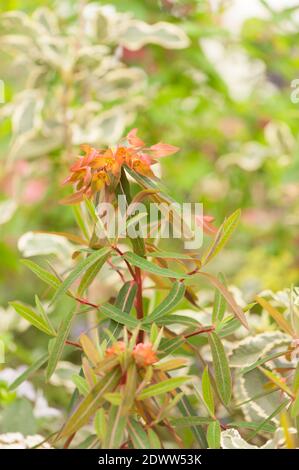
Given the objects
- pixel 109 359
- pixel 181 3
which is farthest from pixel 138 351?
pixel 181 3

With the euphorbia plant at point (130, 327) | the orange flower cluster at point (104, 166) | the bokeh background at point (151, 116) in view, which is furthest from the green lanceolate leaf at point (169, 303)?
the bokeh background at point (151, 116)

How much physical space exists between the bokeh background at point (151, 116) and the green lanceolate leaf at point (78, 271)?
14.6 inches

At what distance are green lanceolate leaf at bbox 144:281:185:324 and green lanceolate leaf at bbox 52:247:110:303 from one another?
0.21ft

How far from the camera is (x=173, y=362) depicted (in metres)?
0.53

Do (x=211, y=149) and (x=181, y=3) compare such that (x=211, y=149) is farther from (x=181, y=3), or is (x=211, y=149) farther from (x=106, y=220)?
(x=106, y=220)

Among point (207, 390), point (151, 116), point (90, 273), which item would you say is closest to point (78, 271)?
point (90, 273)

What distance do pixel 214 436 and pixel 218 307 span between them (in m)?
0.11

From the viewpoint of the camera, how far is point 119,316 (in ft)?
1.89

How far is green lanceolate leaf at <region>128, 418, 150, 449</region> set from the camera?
52 cm

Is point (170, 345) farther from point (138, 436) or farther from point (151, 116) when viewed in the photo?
point (151, 116)

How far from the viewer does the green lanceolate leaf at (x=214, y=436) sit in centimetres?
56

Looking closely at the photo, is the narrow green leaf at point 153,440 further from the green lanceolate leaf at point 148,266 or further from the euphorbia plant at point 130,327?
the green lanceolate leaf at point 148,266

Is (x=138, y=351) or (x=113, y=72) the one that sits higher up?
(x=113, y=72)

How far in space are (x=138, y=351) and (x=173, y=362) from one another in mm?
38
